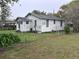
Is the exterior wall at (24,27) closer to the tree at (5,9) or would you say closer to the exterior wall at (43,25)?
the exterior wall at (43,25)

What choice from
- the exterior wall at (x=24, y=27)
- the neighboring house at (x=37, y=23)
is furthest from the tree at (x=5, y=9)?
the exterior wall at (x=24, y=27)

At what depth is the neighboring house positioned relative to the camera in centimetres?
3594

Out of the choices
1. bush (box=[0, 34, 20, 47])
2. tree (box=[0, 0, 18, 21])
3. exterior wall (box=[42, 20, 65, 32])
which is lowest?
bush (box=[0, 34, 20, 47])

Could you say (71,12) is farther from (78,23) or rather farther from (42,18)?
(42,18)

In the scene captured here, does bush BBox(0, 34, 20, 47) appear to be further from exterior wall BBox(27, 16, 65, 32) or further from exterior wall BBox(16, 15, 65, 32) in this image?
exterior wall BBox(16, 15, 65, 32)

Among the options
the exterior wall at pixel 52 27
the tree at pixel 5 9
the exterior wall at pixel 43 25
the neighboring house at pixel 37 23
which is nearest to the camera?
the tree at pixel 5 9

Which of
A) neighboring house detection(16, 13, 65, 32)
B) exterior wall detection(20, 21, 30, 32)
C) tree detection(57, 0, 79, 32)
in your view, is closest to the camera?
tree detection(57, 0, 79, 32)

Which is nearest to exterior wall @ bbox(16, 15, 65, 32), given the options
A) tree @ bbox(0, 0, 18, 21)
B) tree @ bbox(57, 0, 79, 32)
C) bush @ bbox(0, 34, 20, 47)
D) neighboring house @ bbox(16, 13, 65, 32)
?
neighboring house @ bbox(16, 13, 65, 32)

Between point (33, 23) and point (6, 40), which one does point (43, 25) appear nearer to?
point (33, 23)

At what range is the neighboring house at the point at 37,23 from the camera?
118 feet

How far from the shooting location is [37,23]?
119ft

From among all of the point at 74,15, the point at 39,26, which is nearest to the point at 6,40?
the point at 39,26

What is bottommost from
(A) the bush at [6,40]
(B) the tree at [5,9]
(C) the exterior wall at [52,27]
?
(A) the bush at [6,40]

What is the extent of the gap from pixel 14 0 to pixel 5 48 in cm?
399
